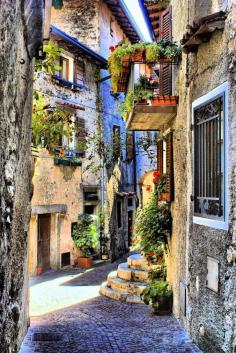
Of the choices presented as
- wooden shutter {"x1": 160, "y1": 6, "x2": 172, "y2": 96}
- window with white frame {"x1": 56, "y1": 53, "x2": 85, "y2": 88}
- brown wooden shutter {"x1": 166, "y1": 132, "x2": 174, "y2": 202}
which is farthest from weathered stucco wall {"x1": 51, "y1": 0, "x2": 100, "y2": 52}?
brown wooden shutter {"x1": 166, "y1": 132, "x2": 174, "y2": 202}

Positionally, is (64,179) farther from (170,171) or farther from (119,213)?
(170,171)

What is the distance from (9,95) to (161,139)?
7278 millimetres

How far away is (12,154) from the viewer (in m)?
5.82

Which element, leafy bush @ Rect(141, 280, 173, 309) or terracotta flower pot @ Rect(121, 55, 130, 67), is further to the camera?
leafy bush @ Rect(141, 280, 173, 309)

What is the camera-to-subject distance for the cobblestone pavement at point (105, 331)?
27.3 feet

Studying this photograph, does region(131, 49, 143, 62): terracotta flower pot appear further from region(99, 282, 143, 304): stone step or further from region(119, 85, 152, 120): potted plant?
region(99, 282, 143, 304): stone step

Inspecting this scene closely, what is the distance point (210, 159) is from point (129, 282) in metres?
6.12

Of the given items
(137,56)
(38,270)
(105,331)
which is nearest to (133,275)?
(105,331)

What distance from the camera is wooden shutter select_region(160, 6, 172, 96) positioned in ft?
36.3

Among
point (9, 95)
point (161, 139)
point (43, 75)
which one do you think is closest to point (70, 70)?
point (43, 75)

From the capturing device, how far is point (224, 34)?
6.85 m

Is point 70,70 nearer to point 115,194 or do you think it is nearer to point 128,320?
point 115,194

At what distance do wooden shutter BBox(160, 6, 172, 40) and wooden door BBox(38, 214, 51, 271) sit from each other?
8.24 metres

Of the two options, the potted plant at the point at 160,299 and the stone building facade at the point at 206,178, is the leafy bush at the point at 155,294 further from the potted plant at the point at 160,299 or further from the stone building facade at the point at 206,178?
the stone building facade at the point at 206,178
